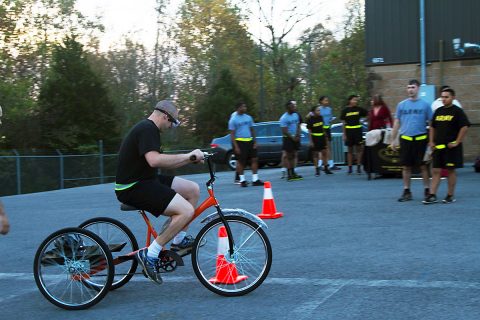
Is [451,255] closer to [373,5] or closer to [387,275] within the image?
[387,275]

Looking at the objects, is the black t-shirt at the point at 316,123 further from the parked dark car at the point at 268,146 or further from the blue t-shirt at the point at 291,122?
the parked dark car at the point at 268,146

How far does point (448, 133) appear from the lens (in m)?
10.6

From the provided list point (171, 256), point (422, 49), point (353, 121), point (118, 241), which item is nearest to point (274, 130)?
point (422, 49)

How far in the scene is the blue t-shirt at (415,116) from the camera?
36.3 ft

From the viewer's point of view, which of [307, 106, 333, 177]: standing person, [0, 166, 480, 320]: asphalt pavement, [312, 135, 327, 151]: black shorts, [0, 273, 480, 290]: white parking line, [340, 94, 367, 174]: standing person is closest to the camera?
[0, 166, 480, 320]: asphalt pavement

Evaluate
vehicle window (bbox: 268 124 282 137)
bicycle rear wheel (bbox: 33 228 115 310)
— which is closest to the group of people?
bicycle rear wheel (bbox: 33 228 115 310)

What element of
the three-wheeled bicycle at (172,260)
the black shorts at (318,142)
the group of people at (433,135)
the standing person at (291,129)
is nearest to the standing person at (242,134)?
the standing person at (291,129)

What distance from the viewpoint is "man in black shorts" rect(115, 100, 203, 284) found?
5.81 metres

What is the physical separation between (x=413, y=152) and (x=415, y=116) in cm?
58

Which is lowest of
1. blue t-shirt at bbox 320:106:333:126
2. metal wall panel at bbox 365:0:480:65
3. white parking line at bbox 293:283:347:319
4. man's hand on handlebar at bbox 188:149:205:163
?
white parking line at bbox 293:283:347:319

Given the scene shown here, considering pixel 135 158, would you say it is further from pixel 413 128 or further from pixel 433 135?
pixel 413 128

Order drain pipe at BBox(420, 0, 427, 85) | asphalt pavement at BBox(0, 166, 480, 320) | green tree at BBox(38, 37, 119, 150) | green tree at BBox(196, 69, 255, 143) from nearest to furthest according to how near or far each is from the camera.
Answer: asphalt pavement at BBox(0, 166, 480, 320) → drain pipe at BBox(420, 0, 427, 85) → green tree at BBox(38, 37, 119, 150) → green tree at BBox(196, 69, 255, 143)

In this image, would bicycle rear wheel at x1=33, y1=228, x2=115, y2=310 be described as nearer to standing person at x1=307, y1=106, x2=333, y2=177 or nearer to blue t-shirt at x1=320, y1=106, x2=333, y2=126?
standing person at x1=307, y1=106, x2=333, y2=177

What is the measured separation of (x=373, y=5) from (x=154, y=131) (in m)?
18.1
